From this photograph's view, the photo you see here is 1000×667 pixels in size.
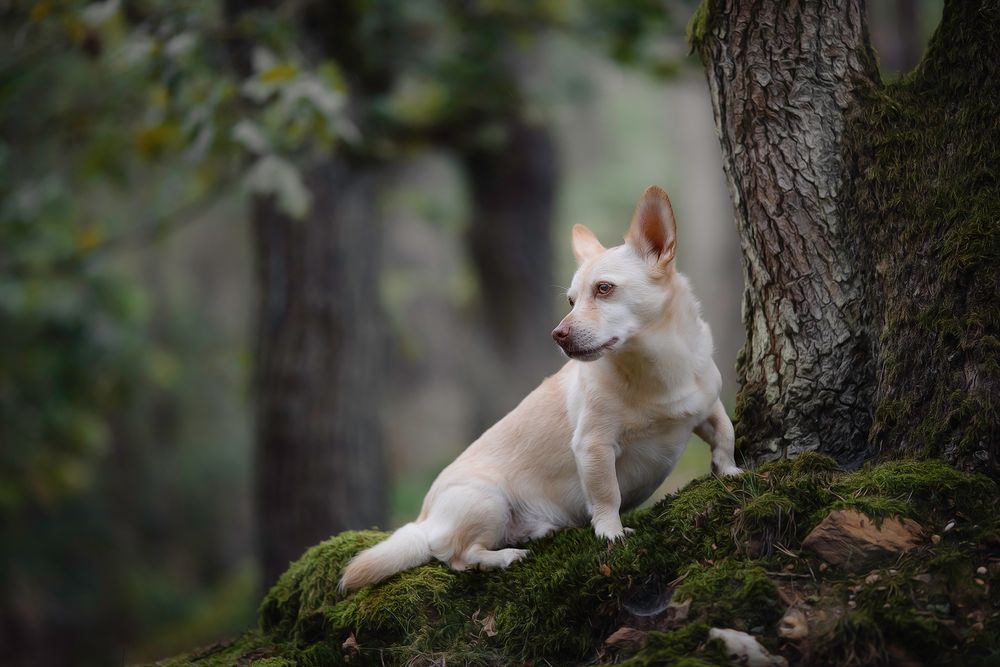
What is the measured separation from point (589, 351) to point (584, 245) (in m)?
0.73

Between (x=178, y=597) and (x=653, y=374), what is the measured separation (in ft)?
37.3

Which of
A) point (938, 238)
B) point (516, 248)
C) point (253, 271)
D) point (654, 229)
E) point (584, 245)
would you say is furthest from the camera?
point (516, 248)

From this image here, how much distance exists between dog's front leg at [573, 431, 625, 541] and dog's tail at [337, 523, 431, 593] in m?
0.70

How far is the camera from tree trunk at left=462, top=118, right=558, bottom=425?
38.7 ft

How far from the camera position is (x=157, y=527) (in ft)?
45.9

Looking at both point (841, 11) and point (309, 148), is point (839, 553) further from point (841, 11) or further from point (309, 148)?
point (309, 148)

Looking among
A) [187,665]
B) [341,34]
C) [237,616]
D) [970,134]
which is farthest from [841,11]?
[237,616]

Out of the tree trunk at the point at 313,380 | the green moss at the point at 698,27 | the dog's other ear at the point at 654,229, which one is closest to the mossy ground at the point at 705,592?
the dog's other ear at the point at 654,229

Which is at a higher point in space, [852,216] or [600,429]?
[852,216]

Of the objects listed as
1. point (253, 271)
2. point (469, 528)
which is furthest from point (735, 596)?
point (253, 271)

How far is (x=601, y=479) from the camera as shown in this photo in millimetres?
3516

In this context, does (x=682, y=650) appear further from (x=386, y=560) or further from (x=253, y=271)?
(x=253, y=271)

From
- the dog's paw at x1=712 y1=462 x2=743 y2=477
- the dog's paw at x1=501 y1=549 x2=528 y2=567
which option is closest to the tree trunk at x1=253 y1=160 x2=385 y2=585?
the dog's paw at x1=501 y1=549 x2=528 y2=567

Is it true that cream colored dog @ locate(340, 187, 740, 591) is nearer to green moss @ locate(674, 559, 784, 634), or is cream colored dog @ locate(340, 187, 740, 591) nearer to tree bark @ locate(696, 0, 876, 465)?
tree bark @ locate(696, 0, 876, 465)
